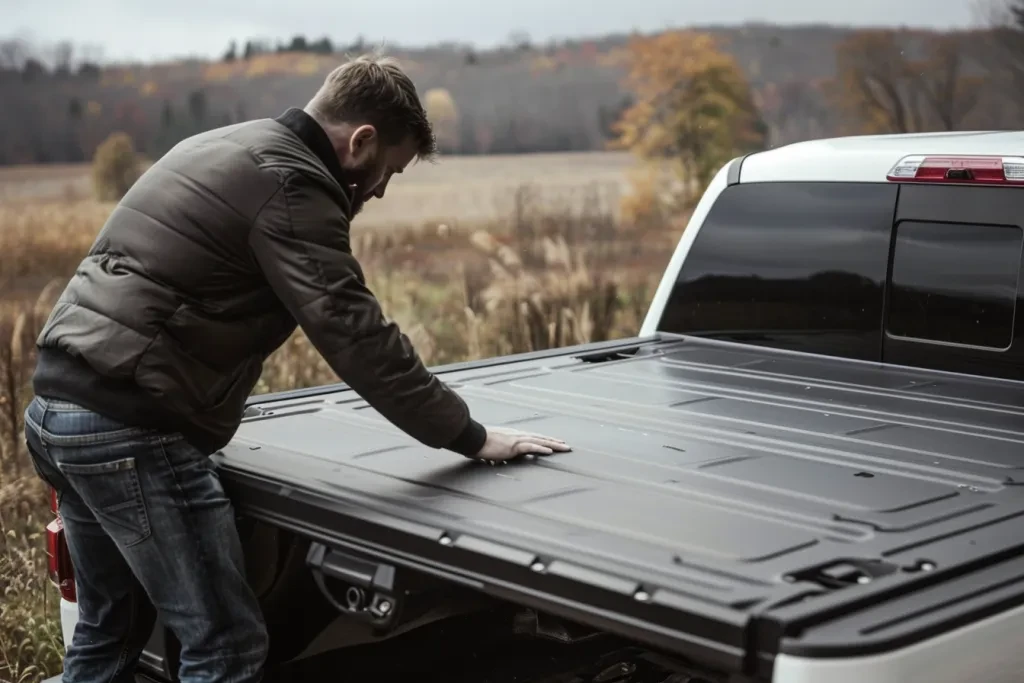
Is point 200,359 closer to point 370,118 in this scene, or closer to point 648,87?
point 370,118

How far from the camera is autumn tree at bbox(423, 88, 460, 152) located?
31.6 ft

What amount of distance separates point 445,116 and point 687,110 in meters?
1.71

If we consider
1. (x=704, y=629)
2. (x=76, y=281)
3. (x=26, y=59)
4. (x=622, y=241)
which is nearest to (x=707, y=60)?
(x=622, y=241)

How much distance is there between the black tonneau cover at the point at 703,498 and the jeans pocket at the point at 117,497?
19 centimetres

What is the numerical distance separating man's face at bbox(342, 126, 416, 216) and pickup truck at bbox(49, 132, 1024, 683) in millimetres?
572

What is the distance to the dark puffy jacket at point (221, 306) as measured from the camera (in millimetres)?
2715

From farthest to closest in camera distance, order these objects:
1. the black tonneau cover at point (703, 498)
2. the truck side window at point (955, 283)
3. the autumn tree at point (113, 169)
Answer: the autumn tree at point (113, 169), the truck side window at point (955, 283), the black tonneau cover at point (703, 498)

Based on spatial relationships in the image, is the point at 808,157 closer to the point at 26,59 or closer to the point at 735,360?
the point at 735,360

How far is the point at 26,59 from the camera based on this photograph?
24.7 ft

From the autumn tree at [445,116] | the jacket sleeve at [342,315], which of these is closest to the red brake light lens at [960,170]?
the jacket sleeve at [342,315]

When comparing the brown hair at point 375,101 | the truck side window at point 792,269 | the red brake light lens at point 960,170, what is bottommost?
the truck side window at point 792,269

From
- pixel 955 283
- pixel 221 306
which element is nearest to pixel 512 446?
pixel 221 306

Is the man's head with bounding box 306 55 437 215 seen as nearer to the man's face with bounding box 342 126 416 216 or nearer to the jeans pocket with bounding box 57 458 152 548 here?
the man's face with bounding box 342 126 416 216

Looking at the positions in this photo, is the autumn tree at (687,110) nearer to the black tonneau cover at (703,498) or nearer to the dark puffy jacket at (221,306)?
the black tonneau cover at (703,498)
